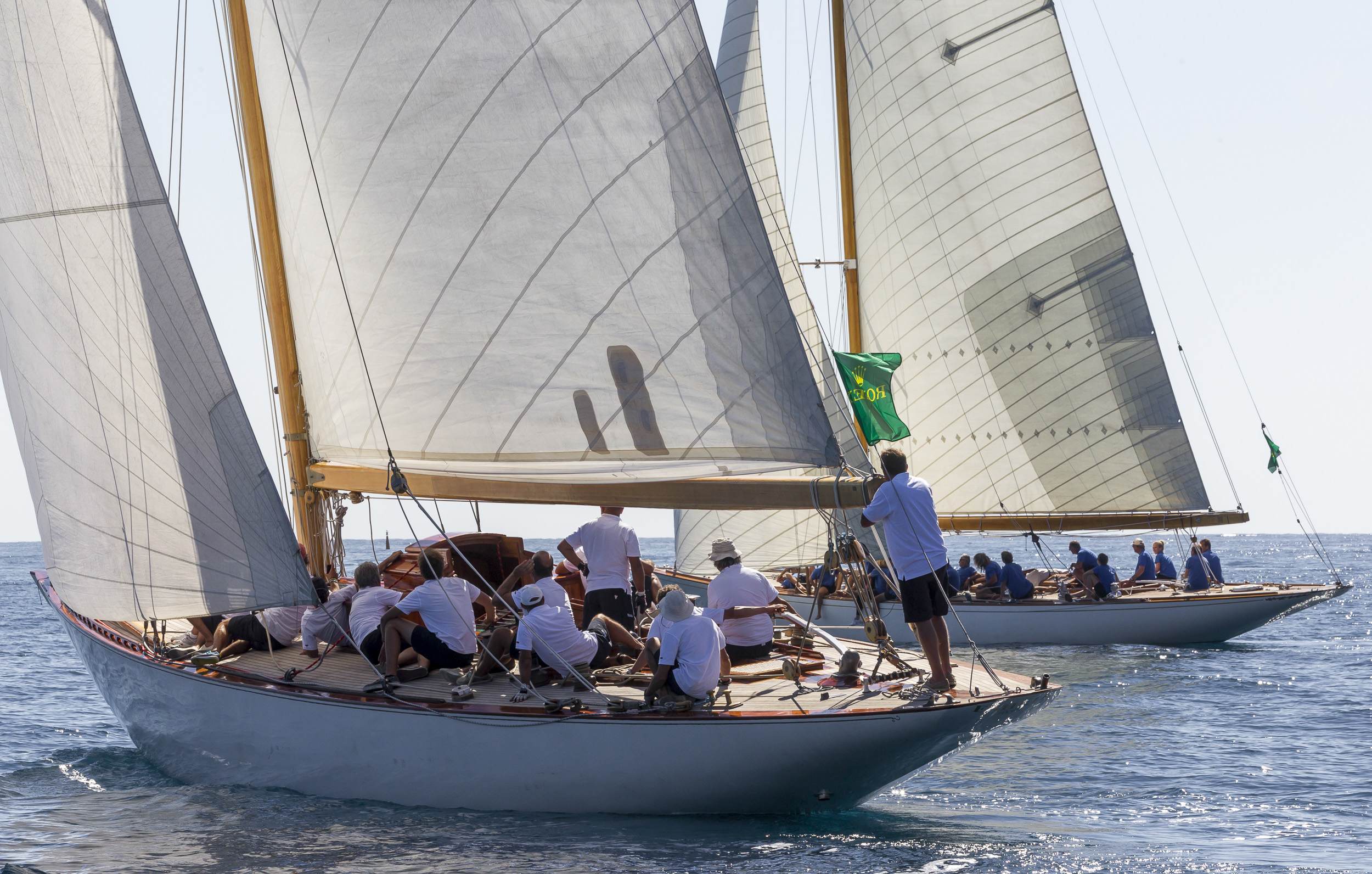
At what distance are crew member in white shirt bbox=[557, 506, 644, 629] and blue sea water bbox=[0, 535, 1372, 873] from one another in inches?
86.1

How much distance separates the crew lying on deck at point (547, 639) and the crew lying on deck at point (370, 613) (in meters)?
0.91

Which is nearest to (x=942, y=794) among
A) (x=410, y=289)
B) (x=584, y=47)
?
(x=410, y=289)

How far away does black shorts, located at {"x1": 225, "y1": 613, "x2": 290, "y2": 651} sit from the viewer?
1029 cm

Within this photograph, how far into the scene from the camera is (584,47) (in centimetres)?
930

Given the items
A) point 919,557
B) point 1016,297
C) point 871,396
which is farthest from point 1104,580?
point 919,557

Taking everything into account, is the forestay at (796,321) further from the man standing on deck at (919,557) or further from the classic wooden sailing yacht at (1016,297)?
the man standing on deck at (919,557)

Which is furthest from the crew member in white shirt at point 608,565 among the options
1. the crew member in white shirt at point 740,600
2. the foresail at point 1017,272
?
the foresail at point 1017,272

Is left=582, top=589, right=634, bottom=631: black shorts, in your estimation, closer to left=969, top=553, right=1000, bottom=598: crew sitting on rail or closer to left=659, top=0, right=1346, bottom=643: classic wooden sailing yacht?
left=659, top=0, right=1346, bottom=643: classic wooden sailing yacht

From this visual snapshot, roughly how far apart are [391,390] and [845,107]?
47.1 feet

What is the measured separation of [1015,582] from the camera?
20.2 m

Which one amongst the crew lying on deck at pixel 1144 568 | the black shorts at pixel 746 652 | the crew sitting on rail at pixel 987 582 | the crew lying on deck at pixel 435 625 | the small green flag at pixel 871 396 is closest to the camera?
the crew lying on deck at pixel 435 625

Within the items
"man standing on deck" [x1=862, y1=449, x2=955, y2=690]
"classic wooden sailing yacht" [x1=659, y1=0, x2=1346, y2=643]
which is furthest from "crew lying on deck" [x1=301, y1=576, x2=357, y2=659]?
"classic wooden sailing yacht" [x1=659, y1=0, x2=1346, y2=643]

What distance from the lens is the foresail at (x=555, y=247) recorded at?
901cm

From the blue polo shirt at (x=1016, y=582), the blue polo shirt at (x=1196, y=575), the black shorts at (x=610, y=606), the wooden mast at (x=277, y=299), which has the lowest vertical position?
the blue polo shirt at (x=1196, y=575)
